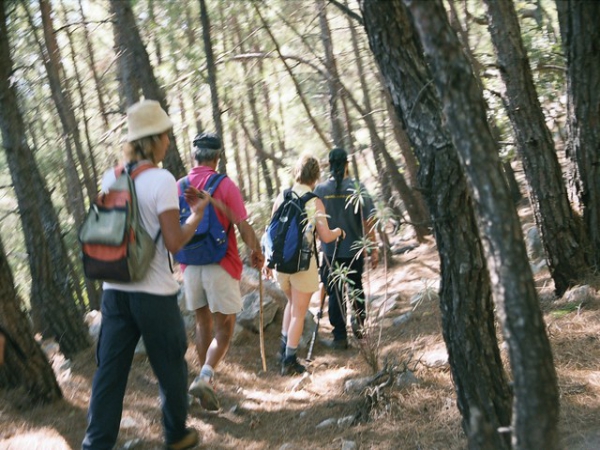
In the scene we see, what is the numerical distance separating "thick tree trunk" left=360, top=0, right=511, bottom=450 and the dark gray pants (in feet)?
5.65

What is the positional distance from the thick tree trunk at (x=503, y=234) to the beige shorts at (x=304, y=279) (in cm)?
425

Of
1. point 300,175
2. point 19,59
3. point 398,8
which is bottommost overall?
point 300,175

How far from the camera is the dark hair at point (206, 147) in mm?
5816

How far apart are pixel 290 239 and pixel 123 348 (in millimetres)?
2677

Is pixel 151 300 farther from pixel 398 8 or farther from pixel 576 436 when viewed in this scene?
pixel 576 436

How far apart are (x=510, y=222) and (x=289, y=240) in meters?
4.15

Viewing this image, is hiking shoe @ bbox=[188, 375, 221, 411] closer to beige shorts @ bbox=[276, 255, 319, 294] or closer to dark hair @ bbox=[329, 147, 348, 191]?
beige shorts @ bbox=[276, 255, 319, 294]

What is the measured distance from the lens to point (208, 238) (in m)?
5.58

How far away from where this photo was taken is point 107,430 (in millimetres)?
4203

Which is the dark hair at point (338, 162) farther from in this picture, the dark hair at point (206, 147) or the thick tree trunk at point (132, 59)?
the thick tree trunk at point (132, 59)

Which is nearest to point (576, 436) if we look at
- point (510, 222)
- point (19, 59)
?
point (510, 222)

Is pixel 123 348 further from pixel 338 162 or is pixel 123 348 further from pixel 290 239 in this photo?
pixel 338 162

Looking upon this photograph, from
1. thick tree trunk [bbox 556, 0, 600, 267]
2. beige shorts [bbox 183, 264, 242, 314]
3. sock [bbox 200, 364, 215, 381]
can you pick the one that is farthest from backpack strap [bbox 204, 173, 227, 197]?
thick tree trunk [bbox 556, 0, 600, 267]

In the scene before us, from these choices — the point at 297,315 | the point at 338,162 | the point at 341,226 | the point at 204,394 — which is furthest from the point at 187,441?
the point at 338,162
